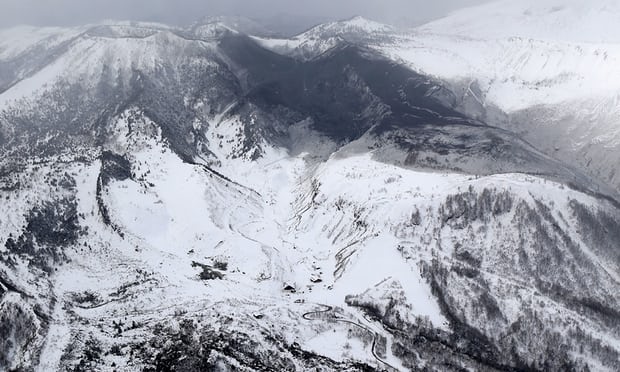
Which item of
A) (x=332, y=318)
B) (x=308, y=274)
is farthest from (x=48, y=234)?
(x=332, y=318)

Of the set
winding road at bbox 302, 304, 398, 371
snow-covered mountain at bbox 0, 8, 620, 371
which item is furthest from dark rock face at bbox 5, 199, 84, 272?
winding road at bbox 302, 304, 398, 371

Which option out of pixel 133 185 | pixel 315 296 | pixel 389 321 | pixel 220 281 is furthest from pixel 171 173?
pixel 389 321

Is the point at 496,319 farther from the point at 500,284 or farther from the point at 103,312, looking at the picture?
the point at 103,312

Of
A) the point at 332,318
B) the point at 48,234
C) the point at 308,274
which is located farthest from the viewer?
the point at 308,274

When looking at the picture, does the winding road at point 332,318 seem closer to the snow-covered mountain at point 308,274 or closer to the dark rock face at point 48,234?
the snow-covered mountain at point 308,274

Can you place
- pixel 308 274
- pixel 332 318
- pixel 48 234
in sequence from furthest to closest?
pixel 308 274, pixel 48 234, pixel 332 318

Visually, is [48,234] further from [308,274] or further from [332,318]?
[332,318]

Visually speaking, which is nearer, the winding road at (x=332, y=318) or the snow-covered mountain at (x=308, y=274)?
the snow-covered mountain at (x=308, y=274)

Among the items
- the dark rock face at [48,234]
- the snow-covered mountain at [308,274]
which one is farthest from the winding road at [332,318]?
the dark rock face at [48,234]

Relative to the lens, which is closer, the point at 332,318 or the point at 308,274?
the point at 332,318

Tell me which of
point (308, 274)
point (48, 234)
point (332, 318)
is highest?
point (48, 234)

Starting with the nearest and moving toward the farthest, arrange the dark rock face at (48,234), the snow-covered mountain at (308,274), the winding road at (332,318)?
the snow-covered mountain at (308,274) → the winding road at (332,318) → the dark rock face at (48,234)
